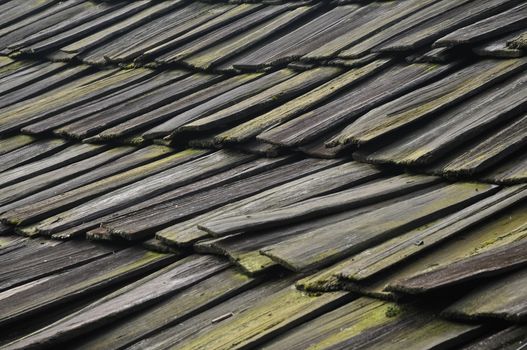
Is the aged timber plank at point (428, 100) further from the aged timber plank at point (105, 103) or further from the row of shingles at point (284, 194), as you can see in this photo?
the aged timber plank at point (105, 103)

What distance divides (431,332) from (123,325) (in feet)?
2.95

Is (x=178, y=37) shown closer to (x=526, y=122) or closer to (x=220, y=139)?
(x=220, y=139)

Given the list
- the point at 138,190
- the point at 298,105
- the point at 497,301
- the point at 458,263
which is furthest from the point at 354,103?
the point at 497,301

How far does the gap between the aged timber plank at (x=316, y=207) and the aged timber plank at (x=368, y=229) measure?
0.30ft

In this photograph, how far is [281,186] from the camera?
3.41 metres

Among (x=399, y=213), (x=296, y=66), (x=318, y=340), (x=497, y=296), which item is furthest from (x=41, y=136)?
(x=497, y=296)

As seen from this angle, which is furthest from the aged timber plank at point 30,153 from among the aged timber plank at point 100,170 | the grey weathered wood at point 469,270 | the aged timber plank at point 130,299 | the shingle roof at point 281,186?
the grey weathered wood at point 469,270

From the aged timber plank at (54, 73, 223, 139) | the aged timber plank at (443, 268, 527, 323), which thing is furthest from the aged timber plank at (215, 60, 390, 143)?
the aged timber plank at (443, 268, 527, 323)

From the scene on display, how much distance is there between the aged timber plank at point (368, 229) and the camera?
284cm

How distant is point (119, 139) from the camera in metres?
4.37

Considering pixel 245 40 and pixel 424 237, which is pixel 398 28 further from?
pixel 424 237

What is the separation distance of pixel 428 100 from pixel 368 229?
0.75 metres

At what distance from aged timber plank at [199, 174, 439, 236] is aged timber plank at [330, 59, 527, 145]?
28 cm

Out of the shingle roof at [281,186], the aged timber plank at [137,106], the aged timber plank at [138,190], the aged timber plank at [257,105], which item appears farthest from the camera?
the aged timber plank at [137,106]
